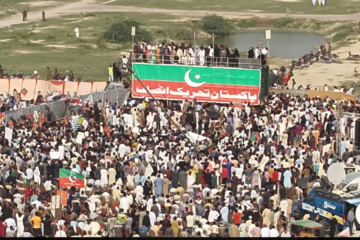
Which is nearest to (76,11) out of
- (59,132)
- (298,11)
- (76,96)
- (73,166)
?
(298,11)

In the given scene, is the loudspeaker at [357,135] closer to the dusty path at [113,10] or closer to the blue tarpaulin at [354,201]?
the blue tarpaulin at [354,201]

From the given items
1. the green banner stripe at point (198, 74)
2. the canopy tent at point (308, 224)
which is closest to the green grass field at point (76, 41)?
the green banner stripe at point (198, 74)

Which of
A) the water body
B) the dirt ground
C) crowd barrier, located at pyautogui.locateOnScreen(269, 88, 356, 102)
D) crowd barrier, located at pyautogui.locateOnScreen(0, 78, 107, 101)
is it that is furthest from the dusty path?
crowd barrier, located at pyautogui.locateOnScreen(269, 88, 356, 102)

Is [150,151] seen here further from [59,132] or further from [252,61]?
[252,61]

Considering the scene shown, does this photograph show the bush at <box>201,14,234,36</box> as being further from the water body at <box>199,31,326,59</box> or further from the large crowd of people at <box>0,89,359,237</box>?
the large crowd of people at <box>0,89,359,237</box>

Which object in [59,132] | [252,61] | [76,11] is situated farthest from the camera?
[76,11]

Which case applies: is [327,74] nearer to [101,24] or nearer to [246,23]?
[101,24]
